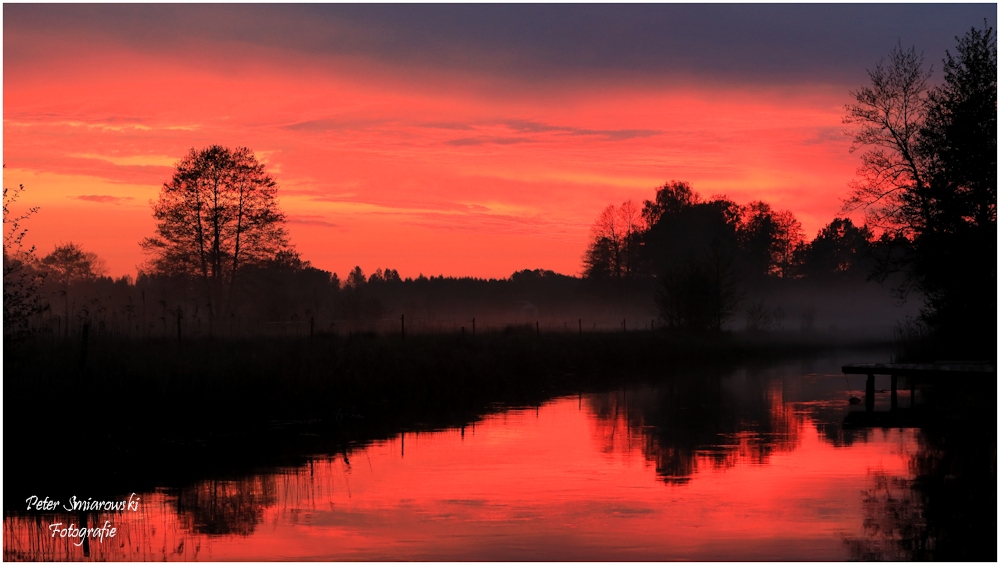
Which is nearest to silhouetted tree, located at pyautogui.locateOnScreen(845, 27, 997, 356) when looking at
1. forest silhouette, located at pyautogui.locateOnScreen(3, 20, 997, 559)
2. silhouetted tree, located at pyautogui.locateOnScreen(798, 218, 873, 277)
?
forest silhouette, located at pyautogui.locateOnScreen(3, 20, 997, 559)

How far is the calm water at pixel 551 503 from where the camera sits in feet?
40.2

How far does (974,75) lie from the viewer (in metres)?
30.3

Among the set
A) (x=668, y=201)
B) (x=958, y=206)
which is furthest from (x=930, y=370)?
(x=668, y=201)

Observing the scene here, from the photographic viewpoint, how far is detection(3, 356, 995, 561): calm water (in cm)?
1227

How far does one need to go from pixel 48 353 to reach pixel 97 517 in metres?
9.18

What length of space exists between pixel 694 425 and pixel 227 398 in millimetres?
11226

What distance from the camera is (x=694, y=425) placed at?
24.6 metres

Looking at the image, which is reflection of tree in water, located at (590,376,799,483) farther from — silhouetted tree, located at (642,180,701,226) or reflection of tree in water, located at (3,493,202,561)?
silhouetted tree, located at (642,180,701,226)

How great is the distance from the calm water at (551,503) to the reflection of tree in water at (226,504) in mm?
46

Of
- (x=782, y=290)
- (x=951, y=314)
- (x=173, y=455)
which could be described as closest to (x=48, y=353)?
(x=173, y=455)

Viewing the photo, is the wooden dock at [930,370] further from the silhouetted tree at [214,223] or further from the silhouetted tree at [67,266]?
the silhouetted tree at [67,266]

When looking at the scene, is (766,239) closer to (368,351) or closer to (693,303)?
(693,303)

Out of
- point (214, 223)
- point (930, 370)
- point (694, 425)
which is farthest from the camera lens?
point (214, 223)

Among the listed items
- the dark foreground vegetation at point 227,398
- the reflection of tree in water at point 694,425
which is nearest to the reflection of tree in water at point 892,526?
the reflection of tree in water at point 694,425
